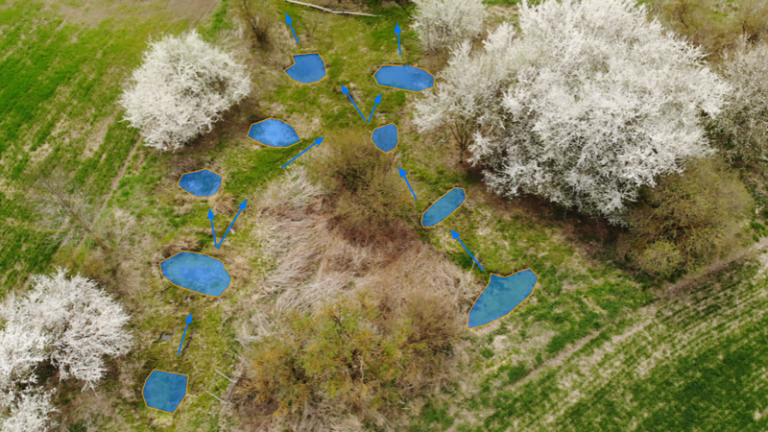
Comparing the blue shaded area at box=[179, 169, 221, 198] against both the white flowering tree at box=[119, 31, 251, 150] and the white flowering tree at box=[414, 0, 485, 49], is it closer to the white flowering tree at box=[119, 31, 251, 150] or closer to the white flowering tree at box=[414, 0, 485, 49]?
the white flowering tree at box=[119, 31, 251, 150]

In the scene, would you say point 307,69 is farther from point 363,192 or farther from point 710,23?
point 710,23

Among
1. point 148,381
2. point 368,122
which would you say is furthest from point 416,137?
point 148,381

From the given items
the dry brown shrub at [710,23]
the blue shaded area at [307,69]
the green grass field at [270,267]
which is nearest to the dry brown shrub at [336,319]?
the green grass field at [270,267]

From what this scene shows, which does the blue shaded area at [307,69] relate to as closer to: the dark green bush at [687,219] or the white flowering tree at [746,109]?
the dark green bush at [687,219]

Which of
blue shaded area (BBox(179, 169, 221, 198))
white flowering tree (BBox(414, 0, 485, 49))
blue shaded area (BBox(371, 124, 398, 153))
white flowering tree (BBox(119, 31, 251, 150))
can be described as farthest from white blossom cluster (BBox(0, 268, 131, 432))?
white flowering tree (BBox(414, 0, 485, 49))

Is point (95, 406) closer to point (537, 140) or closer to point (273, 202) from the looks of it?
point (273, 202)

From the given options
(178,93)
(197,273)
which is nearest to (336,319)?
(197,273)
